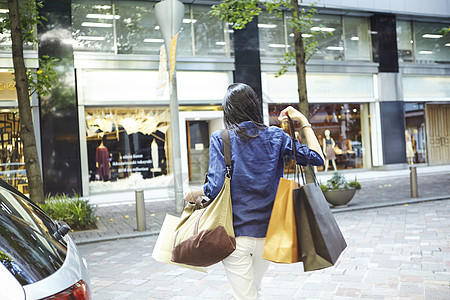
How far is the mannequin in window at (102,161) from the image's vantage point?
48.9 ft

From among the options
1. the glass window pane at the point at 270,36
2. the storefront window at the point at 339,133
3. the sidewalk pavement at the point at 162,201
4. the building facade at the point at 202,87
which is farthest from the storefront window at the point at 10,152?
the storefront window at the point at 339,133

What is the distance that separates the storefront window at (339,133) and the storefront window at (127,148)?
6.73 metres

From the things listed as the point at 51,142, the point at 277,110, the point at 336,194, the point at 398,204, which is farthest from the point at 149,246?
the point at 277,110

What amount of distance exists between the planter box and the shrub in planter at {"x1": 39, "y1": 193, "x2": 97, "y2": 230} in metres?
5.04

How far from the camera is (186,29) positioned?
16172mm

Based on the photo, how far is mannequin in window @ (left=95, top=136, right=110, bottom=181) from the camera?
1489 cm

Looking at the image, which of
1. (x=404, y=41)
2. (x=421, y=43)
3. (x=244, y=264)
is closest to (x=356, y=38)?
(x=404, y=41)

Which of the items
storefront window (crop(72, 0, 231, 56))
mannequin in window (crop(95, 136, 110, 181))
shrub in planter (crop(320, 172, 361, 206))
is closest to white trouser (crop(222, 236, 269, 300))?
shrub in planter (crop(320, 172, 361, 206))

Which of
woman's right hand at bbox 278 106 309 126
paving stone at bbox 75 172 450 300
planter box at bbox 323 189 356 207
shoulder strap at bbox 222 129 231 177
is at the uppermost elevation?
woman's right hand at bbox 278 106 309 126

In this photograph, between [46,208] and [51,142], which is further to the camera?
[51,142]

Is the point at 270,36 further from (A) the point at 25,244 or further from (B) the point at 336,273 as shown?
(A) the point at 25,244

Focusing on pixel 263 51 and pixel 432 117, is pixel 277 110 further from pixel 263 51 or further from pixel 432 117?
pixel 432 117

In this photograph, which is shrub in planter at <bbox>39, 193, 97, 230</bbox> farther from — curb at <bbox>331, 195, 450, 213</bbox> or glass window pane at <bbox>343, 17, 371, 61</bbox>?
glass window pane at <bbox>343, 17, 371, 61</bbox>

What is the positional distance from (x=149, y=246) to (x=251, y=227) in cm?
524
